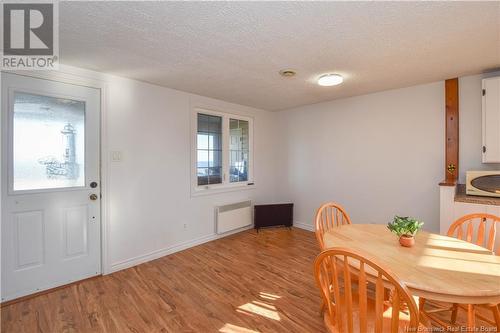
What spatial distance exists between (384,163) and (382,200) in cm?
55

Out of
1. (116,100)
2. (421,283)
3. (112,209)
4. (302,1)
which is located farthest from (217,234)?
(302,1)

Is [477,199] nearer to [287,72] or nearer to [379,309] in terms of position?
[379,309]

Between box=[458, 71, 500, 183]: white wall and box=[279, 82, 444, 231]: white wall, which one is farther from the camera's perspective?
box=[279, 82, 444, 231]: white wall

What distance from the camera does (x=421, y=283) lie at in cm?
114

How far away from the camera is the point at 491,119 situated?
8.04 feet

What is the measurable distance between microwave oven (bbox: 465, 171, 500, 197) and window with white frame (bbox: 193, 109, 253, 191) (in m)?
3.08

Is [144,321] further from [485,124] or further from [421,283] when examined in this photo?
[485,124]

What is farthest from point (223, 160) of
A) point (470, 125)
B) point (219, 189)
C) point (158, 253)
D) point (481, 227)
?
point (470, 125)

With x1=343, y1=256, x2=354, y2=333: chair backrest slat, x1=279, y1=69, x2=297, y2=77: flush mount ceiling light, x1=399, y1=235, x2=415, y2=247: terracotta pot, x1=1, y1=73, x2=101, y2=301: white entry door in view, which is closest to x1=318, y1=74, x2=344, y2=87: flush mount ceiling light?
x1=279, y1=69, x2=297, y2=77: flush mount ceiling light

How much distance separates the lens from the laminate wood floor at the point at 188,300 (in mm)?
1848

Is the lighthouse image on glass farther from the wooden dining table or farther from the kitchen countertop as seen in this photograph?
the kitchen countertop

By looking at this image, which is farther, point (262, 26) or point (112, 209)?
point (112, 209)

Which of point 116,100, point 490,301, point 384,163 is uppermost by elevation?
point 116,100

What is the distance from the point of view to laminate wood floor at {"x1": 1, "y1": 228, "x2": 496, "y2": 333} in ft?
6.06
